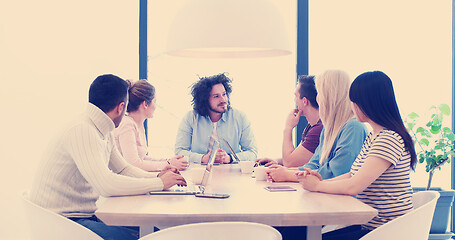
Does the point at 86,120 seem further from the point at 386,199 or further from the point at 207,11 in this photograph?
the point at 386,199

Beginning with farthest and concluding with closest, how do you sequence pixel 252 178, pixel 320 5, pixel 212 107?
pixel 320 5 → pixel 212 107 → pixel 252 178

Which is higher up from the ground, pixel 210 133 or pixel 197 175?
pixel 197 175

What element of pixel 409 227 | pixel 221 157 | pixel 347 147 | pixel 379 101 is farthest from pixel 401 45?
pixel 409 227

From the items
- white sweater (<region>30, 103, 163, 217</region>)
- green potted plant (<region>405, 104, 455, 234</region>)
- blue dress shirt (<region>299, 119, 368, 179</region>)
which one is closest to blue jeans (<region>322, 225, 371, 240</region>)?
blue dress shirt (<region>299, 119, 368, 179</region>)

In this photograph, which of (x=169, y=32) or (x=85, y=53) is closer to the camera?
(x=169, y=32)

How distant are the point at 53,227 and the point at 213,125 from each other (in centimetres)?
243

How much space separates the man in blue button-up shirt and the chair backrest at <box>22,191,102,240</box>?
214 centimetres

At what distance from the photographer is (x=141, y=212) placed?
167 cm

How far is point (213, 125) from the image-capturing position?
4129 mm

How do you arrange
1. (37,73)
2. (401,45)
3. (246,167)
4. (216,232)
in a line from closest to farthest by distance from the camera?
(216,232) → (246,167) → (37,73) → (401,45)

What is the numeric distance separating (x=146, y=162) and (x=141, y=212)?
156 cm

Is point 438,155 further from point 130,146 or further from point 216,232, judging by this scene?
point 216,232

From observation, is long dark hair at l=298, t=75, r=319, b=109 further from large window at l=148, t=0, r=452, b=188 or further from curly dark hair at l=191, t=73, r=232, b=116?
large window at l=148, t=0, r=452, b=188

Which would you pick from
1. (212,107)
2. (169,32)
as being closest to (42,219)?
(169,32)
